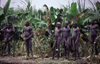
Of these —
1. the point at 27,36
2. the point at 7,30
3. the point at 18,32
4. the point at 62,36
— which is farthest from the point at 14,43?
the point at 62,36

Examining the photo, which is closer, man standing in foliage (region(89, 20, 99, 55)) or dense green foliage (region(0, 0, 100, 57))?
man standing in foliage (region(89, 20, 99, 55))

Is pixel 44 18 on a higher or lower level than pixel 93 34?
higher

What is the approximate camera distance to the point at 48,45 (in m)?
12.6

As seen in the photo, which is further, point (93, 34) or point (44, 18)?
point (44, 18)

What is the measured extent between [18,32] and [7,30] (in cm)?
190

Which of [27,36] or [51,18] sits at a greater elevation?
[51,18]

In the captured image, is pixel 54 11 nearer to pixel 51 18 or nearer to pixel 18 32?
pixel 51 18

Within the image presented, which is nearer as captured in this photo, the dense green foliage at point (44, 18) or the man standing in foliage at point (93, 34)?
the man standing in foliage at point (93, 34)

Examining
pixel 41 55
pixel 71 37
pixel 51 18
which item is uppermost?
pixel 51 18

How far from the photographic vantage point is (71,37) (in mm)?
10445

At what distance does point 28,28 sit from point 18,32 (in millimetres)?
2904

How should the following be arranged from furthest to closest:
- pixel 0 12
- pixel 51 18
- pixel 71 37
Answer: pixel 51 18 < pixel 0 12 < pixel 71 37

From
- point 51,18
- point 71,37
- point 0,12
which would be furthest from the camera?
point 51,18

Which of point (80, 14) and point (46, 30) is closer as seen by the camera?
point (80, 14)
